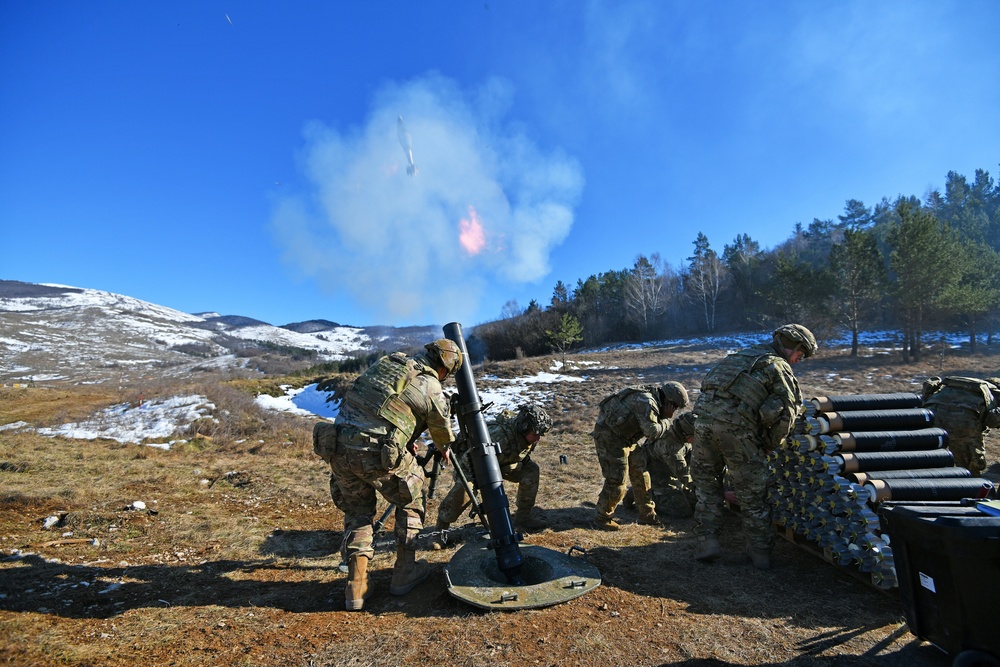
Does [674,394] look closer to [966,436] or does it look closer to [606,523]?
[606,523]

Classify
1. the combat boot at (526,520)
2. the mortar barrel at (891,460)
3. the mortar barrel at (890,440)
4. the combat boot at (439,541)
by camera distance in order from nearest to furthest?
1. the mortar barrel at (891,460)
2. the mortar barrel at (890,440)
3. the combat boot at (439,541)
4. the combat boot at (526,520)

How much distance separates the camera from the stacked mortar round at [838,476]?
421 centimetres

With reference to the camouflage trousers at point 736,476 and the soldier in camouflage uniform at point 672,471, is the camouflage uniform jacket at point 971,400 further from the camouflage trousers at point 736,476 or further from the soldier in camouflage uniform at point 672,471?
the camouflage trousers at point 736,476

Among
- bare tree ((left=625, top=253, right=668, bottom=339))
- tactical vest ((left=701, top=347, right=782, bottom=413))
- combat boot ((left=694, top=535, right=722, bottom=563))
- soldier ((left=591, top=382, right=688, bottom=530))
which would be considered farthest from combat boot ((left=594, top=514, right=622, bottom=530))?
bare tree ((left=625, top=253, right=668, bottom=339))

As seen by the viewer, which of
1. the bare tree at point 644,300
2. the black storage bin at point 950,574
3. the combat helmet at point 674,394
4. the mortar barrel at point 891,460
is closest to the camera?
the black storage bin at point 950,574

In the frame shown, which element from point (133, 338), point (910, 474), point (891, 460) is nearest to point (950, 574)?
point (910, 474)

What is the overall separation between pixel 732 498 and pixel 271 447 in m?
11.0

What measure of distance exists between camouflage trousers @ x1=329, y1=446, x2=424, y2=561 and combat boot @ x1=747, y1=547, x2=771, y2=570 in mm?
3479

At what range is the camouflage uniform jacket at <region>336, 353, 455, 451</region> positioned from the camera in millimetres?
4426

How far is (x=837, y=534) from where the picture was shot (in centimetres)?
448

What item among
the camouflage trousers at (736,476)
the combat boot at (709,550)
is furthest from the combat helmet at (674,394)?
the combat boot at (709,550)

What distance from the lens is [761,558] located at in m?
4.90

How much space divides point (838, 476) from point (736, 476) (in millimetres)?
903

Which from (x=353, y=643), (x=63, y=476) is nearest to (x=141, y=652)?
(x=353, y=643)
